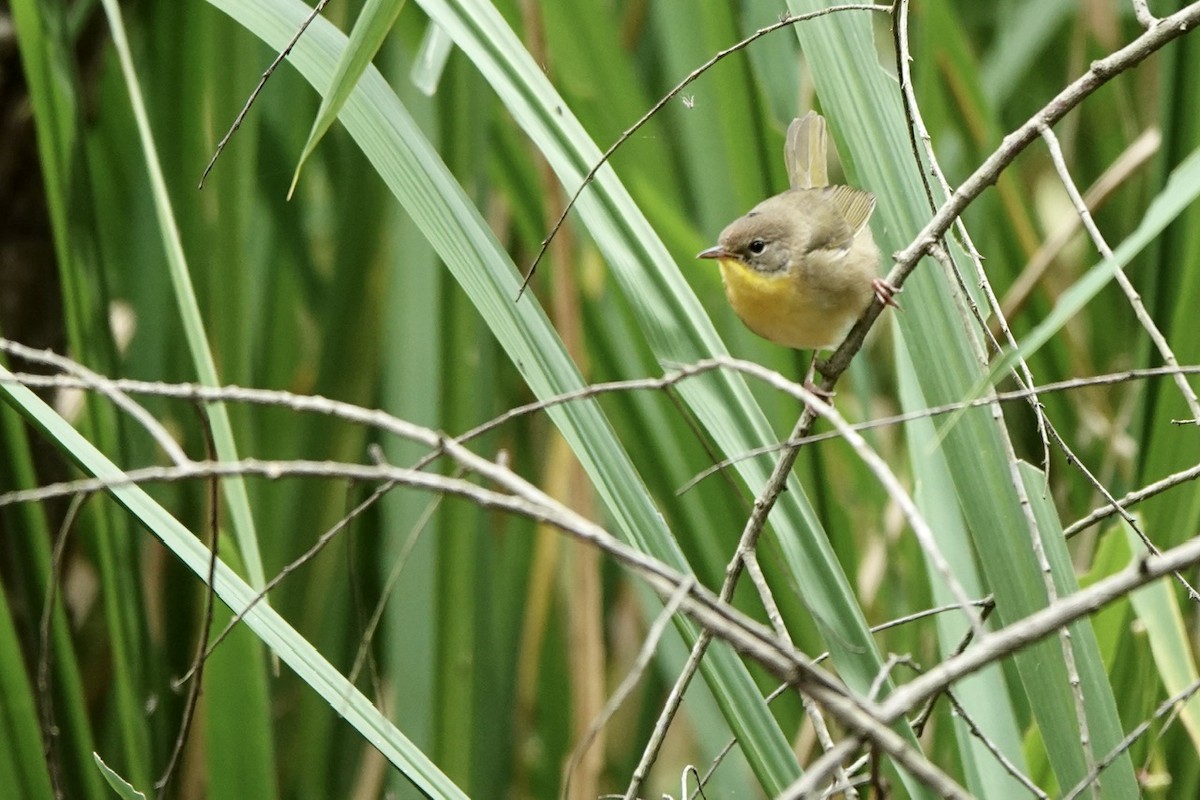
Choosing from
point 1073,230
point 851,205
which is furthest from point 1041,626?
point 1073,230

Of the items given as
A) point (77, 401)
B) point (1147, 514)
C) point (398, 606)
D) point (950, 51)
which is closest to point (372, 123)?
point (398, 606)

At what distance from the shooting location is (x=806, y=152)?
6.09ft

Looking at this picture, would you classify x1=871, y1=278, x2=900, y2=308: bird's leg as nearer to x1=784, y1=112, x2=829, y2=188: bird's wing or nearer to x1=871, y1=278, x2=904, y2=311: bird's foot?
x1=871, y1=278, x2=904, y2=311: bird's foot

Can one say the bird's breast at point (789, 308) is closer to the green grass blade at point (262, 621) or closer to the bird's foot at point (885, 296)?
the bird's foot at point (885, 296)

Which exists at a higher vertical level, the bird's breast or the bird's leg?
the bird's breast

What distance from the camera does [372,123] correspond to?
1103 millimetres

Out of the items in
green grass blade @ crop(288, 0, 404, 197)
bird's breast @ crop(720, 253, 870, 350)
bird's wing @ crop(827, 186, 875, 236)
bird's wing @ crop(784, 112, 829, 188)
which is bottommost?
bird's breast @ crop(720, 253, 870, 350)

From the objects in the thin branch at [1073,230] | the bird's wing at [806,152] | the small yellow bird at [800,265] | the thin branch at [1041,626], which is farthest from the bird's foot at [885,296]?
the thin branch at [1073,230]

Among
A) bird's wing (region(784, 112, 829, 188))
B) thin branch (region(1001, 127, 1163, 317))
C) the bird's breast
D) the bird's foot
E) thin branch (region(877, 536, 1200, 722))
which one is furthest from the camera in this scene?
thin branch (region(1001, 127, 1163, 317))

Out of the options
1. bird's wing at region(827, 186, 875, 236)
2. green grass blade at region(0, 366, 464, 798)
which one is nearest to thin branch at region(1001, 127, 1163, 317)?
bird's wing at region(827, 186, 875, 236)

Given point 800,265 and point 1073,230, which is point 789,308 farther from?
point 1073,230

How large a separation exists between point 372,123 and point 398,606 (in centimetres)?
82

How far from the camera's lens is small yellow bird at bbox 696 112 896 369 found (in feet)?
5.17

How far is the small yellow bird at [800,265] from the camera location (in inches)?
62.1
